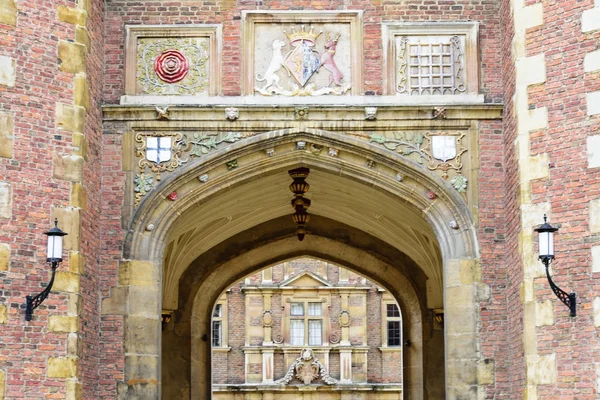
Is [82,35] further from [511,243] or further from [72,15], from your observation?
[511,243]

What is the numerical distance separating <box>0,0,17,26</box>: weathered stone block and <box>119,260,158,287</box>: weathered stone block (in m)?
2.73

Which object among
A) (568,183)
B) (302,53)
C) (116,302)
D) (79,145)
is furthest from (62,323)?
(568,183)

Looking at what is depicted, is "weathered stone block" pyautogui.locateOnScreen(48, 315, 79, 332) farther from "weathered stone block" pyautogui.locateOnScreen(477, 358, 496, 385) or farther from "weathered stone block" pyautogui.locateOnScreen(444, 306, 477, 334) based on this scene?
"weathered stone block" pyautogui.locateOnScreen(477, 358, 496, 385)

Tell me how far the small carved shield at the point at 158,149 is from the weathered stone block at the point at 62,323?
2.14m

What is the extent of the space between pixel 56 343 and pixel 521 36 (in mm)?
5493

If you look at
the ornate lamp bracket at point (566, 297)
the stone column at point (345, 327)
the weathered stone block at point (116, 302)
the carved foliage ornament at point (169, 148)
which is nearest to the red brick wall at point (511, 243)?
the ornate lamp bracket at point (566, 297)

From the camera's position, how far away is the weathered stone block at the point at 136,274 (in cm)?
1341

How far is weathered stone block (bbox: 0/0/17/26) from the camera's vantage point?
12.5m

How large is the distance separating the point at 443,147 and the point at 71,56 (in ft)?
13.1

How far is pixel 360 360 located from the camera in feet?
118

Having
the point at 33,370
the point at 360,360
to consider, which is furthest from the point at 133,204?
the point at 360,360

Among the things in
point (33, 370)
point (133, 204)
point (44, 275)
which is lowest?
point (33, 370)

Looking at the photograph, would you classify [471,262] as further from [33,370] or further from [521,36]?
[33,370]

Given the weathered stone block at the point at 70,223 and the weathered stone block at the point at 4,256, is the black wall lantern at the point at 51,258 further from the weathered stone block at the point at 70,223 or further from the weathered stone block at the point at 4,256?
the weathered stone block at the point at 70,223
